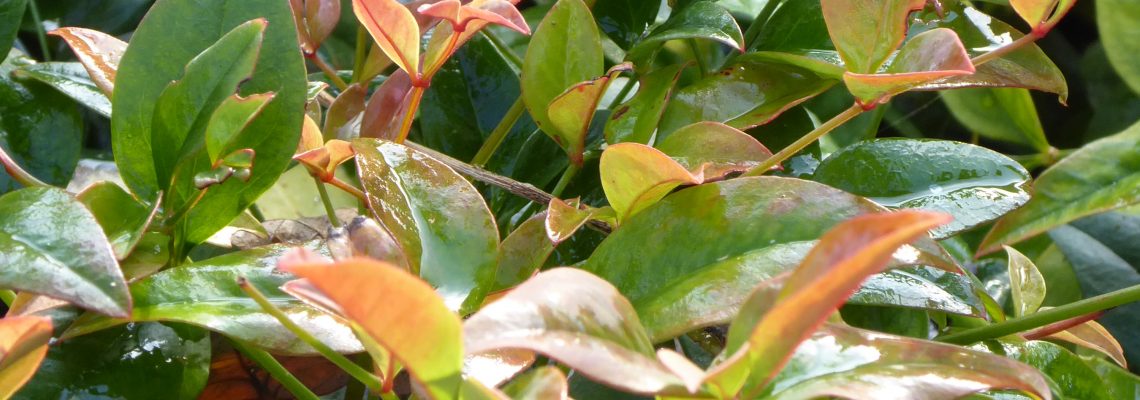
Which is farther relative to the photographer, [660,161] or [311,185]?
[311,185]

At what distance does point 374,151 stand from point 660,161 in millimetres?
101

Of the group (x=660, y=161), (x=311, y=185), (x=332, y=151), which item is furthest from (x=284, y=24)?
(x=311, y=185)

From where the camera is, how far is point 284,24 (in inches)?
14.2

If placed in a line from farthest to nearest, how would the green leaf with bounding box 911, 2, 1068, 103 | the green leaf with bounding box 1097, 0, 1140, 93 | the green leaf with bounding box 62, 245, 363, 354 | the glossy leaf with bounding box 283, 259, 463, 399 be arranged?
the green leaf with bounding box 1097, 0, 1140, 93, the green leaf with bounding box 911, 2, 1068, 103, the green leaf with bounding box 62, 245, 363, 354, the glossy leaf with bounding box 283, 259, 463, 399

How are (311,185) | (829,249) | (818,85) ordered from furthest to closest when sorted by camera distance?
(311,185)
(818,85)
(829,249)

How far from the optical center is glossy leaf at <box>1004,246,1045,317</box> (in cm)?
45

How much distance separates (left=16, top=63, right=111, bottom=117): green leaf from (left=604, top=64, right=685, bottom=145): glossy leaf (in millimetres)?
224

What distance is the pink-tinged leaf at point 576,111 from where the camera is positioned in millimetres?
375

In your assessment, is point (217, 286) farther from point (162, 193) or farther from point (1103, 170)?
point (1103, 170)

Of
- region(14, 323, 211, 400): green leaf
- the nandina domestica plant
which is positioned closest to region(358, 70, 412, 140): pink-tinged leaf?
the nandina domestica plant

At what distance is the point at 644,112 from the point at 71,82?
0.26 m

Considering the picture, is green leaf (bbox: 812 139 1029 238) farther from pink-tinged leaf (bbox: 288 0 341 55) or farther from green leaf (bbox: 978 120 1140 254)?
pink-tinged leaf (bbox: 288 0 341 55)

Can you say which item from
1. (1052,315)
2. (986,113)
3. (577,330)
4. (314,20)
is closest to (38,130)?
(314,20)

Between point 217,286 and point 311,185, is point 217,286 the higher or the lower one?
the higher one
